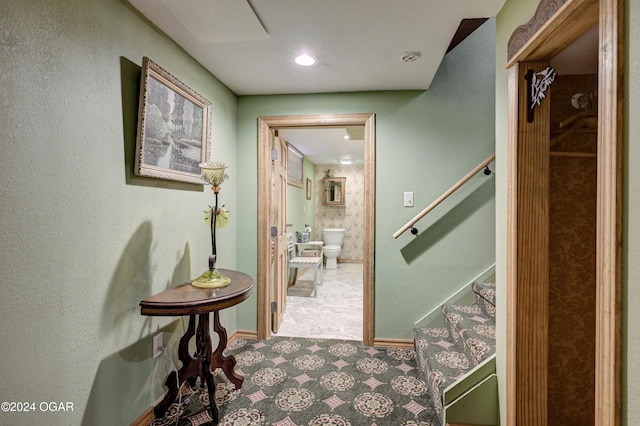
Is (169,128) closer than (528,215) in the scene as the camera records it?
No

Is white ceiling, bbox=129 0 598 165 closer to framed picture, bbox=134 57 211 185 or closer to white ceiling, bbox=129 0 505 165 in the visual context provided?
white ceiling, bbox=129 0 505 165

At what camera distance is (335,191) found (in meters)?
6.78

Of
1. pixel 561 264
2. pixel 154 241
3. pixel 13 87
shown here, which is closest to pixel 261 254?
pixel 154 241

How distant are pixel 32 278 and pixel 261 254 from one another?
1.73 metres

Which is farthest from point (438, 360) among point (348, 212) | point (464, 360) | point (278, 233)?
point (348, 212)

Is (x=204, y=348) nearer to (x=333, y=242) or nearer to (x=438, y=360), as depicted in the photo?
(x=438, y=360)

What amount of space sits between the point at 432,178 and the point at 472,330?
121 centimetres

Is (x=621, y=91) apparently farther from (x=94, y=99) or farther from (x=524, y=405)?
(x=94, y=99)

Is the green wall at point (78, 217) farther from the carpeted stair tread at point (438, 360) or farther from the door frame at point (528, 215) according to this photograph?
the door frame at point (528, 215)

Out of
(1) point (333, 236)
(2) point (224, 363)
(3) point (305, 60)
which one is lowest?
(2) point (224, 363)

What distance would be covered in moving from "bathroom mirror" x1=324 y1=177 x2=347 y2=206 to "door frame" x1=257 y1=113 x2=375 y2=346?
4.03 meters

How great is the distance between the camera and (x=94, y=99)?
1.32 metres

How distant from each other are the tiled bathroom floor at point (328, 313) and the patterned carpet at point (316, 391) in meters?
0.32

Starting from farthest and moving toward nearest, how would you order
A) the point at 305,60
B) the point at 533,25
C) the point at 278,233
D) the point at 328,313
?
1. the point at 328,313
2. the point at 278,233
3. the point at 305,60
4. the point at 533,25
